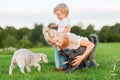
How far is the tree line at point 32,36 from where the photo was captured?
6419 cm

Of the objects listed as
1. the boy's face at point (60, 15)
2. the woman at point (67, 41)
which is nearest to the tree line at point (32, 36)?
the boy's face at point (60, 15)

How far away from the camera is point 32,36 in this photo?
3182 inches

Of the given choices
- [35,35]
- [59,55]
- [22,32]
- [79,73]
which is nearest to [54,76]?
[79,73]

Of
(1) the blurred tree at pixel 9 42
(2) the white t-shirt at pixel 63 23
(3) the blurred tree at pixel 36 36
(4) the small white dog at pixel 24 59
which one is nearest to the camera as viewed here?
(4) the small white dog at pixel 24 59

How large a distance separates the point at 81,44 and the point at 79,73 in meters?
0.73

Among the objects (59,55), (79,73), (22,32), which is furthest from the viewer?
(22,32)

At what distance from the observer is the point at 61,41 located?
10.6 m

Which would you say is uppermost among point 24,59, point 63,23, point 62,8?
point 62,8

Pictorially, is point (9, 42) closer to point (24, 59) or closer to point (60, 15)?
point (60, 15)

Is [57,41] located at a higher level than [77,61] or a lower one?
higher

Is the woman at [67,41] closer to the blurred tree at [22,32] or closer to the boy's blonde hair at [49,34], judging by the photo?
the boy's blonde hair at [49,34]

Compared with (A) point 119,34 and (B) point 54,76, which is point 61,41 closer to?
(B) point 54,76

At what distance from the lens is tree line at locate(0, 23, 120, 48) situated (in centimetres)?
6419

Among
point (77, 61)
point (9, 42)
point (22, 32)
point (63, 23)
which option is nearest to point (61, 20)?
point (63, 23)
